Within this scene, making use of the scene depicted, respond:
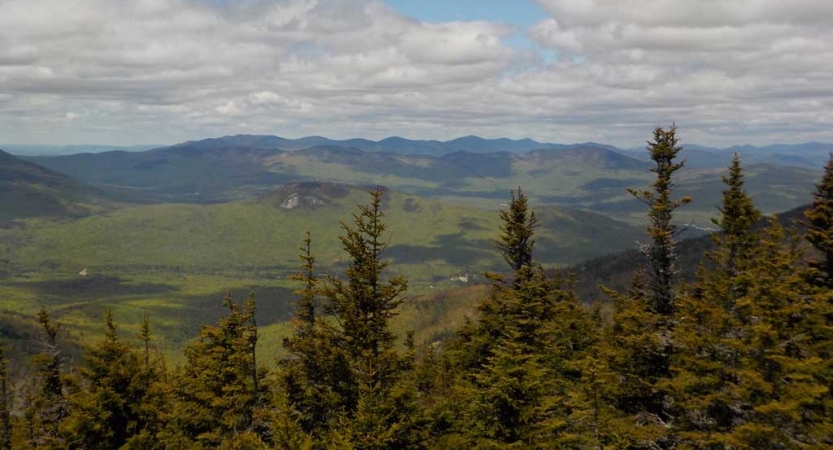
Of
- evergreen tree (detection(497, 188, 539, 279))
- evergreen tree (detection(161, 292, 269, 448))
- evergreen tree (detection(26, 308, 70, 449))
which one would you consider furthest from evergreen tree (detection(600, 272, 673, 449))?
evergreen tree (detection(26, 308, 70, 449))

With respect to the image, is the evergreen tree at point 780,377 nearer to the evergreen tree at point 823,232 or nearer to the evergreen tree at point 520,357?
the evergreen tree at point 823,232

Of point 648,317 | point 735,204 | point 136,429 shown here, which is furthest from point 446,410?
point 735,204

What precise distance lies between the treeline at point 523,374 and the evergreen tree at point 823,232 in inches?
3.9

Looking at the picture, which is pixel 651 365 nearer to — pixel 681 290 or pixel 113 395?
pixel 681 290

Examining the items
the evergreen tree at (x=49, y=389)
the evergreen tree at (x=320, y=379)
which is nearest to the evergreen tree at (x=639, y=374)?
the evergreen tree at (x=320, y=379)

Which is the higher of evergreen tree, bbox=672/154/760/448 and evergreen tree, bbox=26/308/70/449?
evergreen tree, bbox=672/154/760/448

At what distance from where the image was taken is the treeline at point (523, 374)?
22047mm

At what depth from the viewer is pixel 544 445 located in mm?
21453

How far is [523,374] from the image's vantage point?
2266cm

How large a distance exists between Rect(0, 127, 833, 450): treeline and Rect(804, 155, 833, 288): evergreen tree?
0.33 ft

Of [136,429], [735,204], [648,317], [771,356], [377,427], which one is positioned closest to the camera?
[771,356]

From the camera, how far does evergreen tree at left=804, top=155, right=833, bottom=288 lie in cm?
2830

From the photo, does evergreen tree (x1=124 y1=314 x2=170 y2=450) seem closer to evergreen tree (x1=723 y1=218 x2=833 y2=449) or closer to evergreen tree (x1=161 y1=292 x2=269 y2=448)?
evergreen tree (x1=161 y1=292 x2=269 y2=448)

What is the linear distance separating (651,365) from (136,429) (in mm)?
28623
